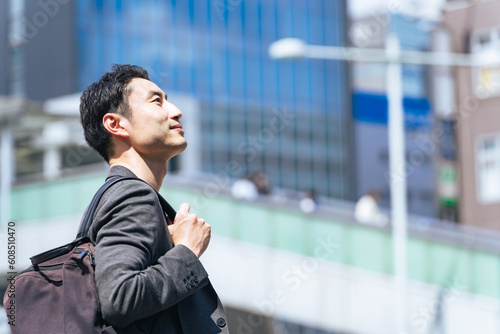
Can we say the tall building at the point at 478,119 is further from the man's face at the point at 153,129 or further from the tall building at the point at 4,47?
the man's face at the point at 153,129

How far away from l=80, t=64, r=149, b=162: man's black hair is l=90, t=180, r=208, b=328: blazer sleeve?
0.80 feet

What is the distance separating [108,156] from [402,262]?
13868mm

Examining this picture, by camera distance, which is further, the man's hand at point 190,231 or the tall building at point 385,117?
the tall building at point 385,117

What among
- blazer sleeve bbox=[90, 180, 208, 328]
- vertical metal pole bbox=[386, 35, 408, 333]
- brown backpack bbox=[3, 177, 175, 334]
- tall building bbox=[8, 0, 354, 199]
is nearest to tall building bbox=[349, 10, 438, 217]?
tall building bbox=[8, 0, 354, 199]

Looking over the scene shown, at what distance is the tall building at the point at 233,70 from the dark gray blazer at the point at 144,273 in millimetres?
37131

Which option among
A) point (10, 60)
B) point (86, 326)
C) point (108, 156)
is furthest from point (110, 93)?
point (10, 60)

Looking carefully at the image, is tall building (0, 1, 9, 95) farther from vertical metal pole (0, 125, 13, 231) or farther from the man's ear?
the man's ear

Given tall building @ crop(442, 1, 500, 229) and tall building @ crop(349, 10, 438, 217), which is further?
tall building @ crop(349, 10, 438, 217)

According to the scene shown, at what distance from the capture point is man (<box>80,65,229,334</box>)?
2.35m

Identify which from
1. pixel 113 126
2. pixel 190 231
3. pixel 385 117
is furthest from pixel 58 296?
pixel 385 117

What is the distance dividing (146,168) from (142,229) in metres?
0.31

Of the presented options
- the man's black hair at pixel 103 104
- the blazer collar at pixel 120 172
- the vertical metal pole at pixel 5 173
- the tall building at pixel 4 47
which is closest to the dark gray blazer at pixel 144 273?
the blazer collar at pixel 120 172

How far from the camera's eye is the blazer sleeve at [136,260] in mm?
2330

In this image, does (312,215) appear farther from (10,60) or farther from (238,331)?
(10,60)
